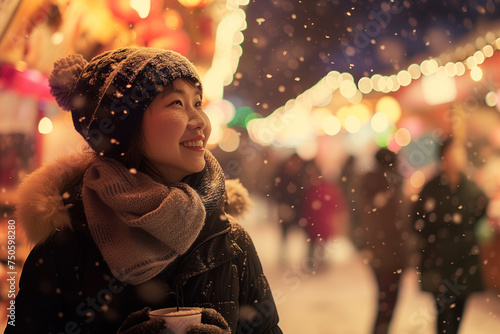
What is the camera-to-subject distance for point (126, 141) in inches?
55.8

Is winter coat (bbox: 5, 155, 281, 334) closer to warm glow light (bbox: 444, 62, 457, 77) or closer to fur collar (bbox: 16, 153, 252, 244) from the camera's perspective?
fur collar (bbox: 16, 153, 252, 244)

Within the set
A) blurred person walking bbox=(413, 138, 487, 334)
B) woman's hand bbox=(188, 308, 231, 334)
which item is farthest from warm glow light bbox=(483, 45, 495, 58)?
woman's hand bbox=(188, 308, 231, 334)

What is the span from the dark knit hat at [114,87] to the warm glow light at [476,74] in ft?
17.2

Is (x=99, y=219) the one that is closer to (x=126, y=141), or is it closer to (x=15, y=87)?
(x=126, y=141)

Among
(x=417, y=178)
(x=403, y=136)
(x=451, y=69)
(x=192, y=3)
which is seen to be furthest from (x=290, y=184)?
(x=403, y=136)

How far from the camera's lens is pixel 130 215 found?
4.15 ft

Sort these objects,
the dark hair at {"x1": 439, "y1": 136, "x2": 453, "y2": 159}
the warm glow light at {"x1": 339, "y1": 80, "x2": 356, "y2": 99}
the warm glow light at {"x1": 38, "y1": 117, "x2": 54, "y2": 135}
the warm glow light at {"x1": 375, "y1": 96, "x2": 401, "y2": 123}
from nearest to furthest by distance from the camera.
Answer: the warm glow light at {"x1": 38, "y1": 117, "x2": 54, "y2": 135} → the dark hair at {"x1": 439, "y1": 136, "x2": 453, "y2": 159} → the warm glow light at {"x1": 375, "y1": 96, "x2": 401, "y2": 123} → the warm glow light at {"x1": 339, "y1": 80, "x2": 356, "y2": 99}

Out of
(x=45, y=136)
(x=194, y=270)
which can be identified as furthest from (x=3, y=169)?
(x=194, y=270)

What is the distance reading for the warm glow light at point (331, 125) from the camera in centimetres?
1184

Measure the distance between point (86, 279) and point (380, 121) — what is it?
28.3ft

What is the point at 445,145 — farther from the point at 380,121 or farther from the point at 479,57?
the point at 380,121

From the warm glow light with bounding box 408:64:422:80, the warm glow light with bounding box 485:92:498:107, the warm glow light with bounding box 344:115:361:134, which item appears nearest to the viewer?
the warm glow light with bounding box 485:92:498:107

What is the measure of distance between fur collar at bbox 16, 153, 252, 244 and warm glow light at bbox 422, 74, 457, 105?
17.7ft

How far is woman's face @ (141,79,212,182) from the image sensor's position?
1361 millimetres
